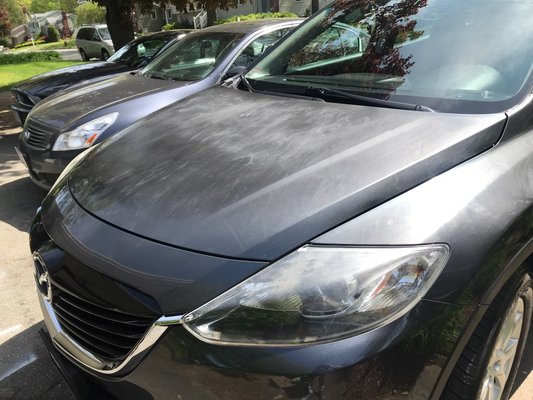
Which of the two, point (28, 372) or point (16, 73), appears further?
point (16, 73)

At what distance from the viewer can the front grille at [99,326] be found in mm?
1564

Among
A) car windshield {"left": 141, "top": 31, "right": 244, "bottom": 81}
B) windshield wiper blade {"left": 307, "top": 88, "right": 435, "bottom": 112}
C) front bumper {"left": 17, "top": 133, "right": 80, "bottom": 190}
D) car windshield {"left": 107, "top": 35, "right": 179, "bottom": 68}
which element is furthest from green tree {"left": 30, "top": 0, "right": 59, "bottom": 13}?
windshield wiper blade {"left": 307, "top": 88, "right": 435, "bottom": 112}

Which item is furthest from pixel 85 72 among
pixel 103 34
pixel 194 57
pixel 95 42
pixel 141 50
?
pixel 103 34

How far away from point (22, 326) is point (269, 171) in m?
2.12

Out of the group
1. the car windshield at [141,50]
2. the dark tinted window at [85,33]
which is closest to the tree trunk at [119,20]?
the car windshield at [141,50]

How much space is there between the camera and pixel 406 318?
4.60 ft

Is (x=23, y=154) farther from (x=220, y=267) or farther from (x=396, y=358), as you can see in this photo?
(x=396, y=358)

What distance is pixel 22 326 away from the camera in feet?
9.91

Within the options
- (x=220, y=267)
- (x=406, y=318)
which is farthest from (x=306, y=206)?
(x=406, y=318)

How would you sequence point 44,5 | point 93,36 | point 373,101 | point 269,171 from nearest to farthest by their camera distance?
point 269,171 → point 373,101 → point 93,36 → point 44,5

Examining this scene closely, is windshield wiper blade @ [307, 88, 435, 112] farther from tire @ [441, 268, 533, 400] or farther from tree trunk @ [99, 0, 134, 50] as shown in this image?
tree trunk @ [99, 0, 134, 50]

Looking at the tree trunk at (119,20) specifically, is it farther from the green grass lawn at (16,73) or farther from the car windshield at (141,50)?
the green grass lawn at (16,73)

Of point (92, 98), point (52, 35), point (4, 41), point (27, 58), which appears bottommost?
point (52, 35)

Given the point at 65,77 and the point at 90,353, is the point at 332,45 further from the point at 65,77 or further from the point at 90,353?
the point at 65,77
